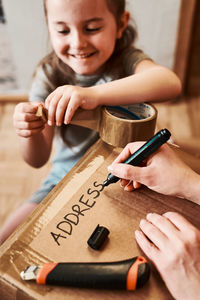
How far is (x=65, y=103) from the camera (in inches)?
22.4

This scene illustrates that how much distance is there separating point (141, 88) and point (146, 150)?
8.8 inches

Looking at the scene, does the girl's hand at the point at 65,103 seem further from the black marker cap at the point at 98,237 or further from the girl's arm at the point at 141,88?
the black marker cap at the point at 98,237

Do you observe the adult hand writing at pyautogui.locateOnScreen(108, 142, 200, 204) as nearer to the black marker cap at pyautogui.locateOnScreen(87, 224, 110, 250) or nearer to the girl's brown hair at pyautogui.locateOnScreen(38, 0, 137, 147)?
the black marker cap at pyautogui.locateOnScreen(87, 224, 110, 250)

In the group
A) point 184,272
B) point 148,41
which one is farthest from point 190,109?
point 184,272

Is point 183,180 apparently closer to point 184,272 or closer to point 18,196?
point 184,272

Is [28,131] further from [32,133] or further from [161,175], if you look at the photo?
[161,175]

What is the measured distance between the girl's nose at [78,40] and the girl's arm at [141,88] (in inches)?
4.2

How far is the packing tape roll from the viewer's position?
56 cm

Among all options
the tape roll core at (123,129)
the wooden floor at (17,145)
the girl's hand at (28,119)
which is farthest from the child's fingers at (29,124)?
the wooden floor at (17,145)

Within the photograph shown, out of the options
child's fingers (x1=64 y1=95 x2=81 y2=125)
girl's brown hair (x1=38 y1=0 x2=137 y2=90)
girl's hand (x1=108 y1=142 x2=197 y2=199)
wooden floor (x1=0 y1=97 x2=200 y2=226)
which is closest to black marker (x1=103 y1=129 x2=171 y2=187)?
girl's hand (x1=108 y1=142 x2=197 y2=199)

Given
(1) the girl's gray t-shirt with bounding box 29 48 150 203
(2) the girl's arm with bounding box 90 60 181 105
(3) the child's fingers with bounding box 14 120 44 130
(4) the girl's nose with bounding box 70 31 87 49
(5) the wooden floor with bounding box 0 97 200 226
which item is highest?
(4) the girl's nose with bounding box 70 31 87 49

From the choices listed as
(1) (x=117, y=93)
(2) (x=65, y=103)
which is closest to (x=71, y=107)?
(2) (x=65, y=103)

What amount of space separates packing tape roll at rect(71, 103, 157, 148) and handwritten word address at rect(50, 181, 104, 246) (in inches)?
4.1

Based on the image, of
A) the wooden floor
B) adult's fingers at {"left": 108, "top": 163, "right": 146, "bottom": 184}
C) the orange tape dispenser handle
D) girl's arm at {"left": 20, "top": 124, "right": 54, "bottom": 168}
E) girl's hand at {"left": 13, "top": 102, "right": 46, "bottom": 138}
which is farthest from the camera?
the wooden floor
